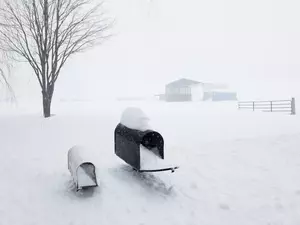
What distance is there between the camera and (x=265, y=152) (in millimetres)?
7664

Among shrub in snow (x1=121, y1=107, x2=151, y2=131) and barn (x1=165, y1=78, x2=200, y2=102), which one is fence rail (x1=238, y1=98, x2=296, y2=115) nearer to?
barn (x1=165, y1=78, x2=200, y2=102)

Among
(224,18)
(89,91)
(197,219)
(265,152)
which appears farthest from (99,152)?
(224,18)

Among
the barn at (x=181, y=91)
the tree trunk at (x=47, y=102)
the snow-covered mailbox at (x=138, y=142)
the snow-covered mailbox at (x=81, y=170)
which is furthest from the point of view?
the barn at (x=181, y=91)

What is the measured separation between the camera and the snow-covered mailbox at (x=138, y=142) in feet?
17.5

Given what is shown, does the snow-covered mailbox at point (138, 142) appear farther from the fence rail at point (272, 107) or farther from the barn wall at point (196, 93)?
the barn wall at point (196, 93)

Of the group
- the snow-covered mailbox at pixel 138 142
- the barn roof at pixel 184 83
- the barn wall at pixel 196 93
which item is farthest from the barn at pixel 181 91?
the snow-covered mailbox at pixel 138 142

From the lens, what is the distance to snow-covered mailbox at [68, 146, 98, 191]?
4.91 meters

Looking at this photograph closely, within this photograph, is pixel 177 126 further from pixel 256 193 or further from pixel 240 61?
pixel 240 61

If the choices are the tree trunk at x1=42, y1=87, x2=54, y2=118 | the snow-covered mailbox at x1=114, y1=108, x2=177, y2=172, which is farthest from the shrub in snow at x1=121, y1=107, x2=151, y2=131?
the tree trunk at x1=42, y1=87, x2=54, y2=118

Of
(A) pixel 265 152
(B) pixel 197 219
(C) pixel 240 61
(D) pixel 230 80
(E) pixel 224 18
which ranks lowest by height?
(B) pixel 197 219

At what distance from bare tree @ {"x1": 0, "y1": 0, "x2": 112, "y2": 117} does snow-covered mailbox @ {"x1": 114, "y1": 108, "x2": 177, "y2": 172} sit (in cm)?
897

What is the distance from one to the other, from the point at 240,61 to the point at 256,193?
4252 inches

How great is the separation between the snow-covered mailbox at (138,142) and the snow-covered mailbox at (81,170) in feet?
2.94

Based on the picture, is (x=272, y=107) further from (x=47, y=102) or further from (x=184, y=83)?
(x=47, y=102)
